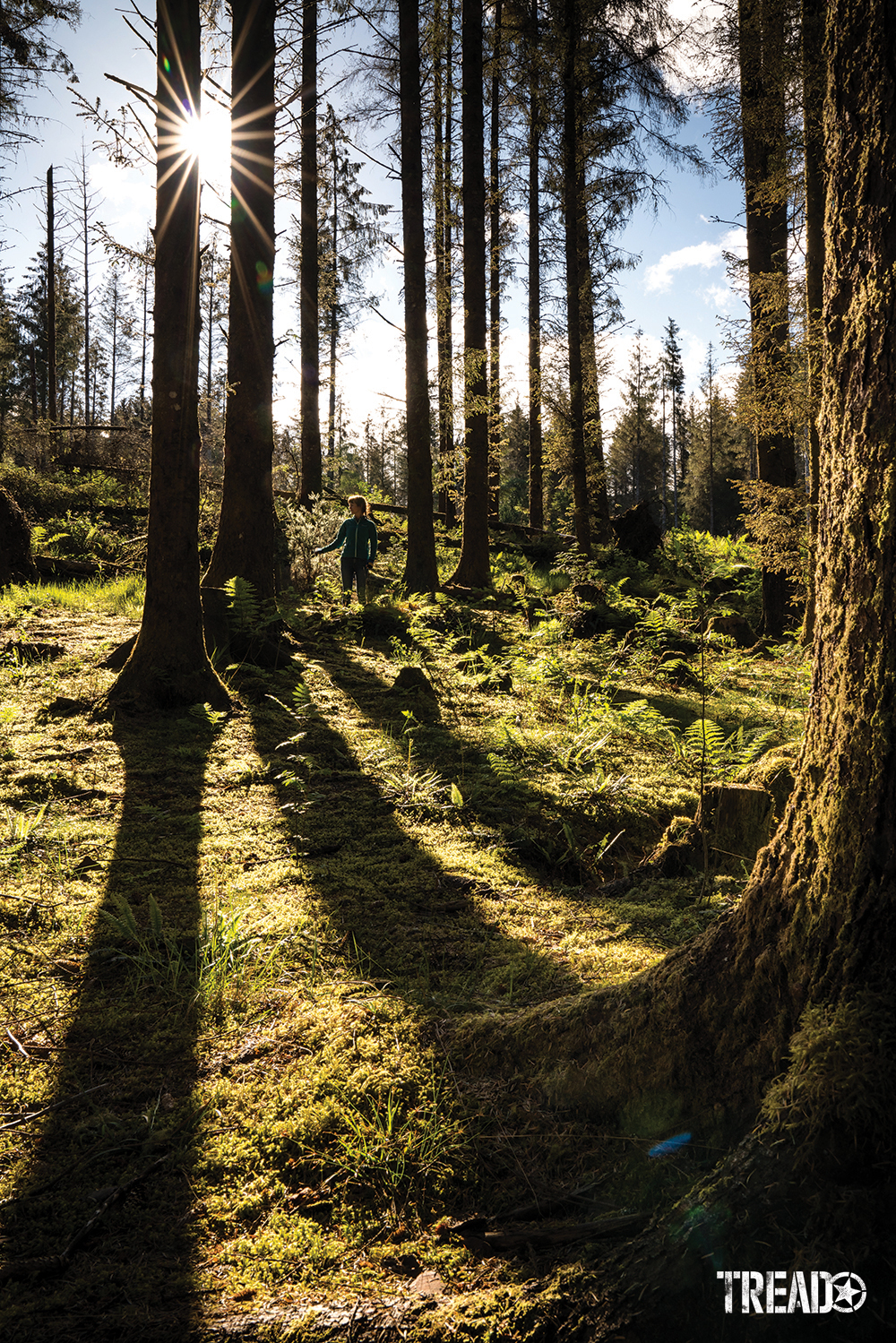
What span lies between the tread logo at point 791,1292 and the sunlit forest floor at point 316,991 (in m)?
0.26

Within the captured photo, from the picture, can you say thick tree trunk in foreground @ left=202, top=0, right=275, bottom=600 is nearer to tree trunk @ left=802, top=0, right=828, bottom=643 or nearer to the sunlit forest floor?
the sunlit forest floor

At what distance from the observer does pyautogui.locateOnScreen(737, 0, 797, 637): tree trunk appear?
29.3 feet

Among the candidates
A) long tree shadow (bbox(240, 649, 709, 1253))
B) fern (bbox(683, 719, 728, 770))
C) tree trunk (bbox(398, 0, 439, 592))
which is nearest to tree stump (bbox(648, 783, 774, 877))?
fern (bbox(683, 719, 728, 770))

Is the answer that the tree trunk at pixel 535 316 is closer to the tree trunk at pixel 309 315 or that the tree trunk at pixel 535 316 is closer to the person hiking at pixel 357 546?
the tree trunk at pixel 309 315

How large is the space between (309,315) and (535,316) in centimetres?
667

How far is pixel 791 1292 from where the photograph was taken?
49.8 inches

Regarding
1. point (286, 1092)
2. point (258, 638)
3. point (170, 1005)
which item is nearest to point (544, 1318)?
point (286, 1092)

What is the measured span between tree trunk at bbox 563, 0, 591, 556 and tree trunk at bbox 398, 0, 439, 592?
379cm

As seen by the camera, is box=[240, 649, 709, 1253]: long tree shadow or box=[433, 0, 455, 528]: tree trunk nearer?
box=[240, 649, 709, 1253]: long tree shadow

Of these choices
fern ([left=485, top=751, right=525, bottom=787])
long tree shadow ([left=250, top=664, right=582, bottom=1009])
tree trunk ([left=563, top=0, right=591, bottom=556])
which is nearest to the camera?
long tree shadow ([left=250, top=664, right=582, bottom=1009])

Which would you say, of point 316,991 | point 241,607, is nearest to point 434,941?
point 316,991

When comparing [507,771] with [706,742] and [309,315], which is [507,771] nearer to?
[706,742]

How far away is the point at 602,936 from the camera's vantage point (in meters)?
3.23

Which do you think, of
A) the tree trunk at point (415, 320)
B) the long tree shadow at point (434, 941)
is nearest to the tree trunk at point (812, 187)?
the tree trunk at point (415, 320)
